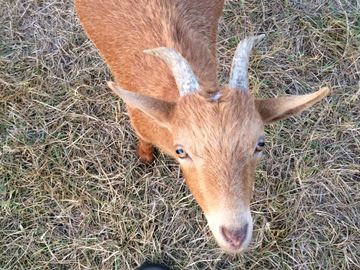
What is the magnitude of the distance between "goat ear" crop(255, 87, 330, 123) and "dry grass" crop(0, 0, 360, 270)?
5.82 feet

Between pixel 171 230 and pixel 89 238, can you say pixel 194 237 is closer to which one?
pixel 171 230

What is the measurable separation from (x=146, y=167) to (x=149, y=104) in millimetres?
1871

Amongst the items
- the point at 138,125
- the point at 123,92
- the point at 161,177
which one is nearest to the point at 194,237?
the point at 161,177

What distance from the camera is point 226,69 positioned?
5340 mm

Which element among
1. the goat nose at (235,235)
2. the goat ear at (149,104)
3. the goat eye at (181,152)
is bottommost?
the goat nose at (235,235)

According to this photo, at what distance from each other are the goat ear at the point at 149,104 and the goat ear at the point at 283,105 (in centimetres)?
58

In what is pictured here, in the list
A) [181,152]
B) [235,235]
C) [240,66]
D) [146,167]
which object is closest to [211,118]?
[181,152]

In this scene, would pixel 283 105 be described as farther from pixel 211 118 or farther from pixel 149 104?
pixel 149 104

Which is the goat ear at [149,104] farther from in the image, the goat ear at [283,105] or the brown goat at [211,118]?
the goat ear at [283,105]

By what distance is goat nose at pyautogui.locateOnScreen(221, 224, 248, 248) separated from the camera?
2.93 m

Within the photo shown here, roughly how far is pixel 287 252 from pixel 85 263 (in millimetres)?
1891

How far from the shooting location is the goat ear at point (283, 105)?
307cm

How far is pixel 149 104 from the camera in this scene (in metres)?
3.17

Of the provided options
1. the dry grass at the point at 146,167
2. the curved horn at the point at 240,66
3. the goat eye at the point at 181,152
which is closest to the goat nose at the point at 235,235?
the goat eye at the point at 181,152
